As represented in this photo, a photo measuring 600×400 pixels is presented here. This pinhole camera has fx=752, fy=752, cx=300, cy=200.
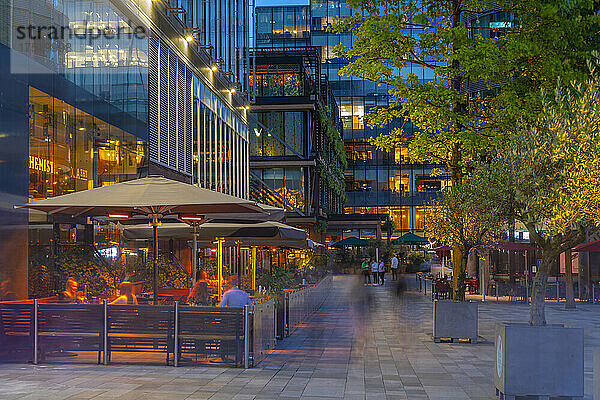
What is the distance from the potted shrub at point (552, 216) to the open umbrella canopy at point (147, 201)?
4.56 m

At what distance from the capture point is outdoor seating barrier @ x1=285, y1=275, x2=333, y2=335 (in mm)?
16153

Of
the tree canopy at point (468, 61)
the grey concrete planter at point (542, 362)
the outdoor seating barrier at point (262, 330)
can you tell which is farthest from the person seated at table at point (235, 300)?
the tree canopy at point (468, 61)

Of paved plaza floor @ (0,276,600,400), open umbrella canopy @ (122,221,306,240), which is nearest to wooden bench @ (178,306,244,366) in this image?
paved plaza floor @ (0,276,600,400)

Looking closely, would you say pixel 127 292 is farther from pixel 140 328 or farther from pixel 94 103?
pixel 94 103

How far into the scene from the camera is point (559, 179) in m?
9.64

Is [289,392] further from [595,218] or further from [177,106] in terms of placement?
[177,106]

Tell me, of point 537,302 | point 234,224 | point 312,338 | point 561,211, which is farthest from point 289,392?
point 234,224

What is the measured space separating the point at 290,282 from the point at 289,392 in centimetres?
1067

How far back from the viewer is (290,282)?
20188mm

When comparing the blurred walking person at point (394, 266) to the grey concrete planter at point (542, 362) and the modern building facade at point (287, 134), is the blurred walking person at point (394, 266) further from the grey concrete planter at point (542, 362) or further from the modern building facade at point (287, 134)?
the grey concrete planter at point (542, 362)

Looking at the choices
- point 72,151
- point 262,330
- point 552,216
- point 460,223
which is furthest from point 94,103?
point 552,216

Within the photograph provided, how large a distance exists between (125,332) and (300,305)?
741 cm

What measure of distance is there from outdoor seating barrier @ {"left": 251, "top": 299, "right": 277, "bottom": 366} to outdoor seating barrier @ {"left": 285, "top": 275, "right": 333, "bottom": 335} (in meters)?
2.04

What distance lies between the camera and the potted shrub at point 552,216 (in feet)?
29.9
